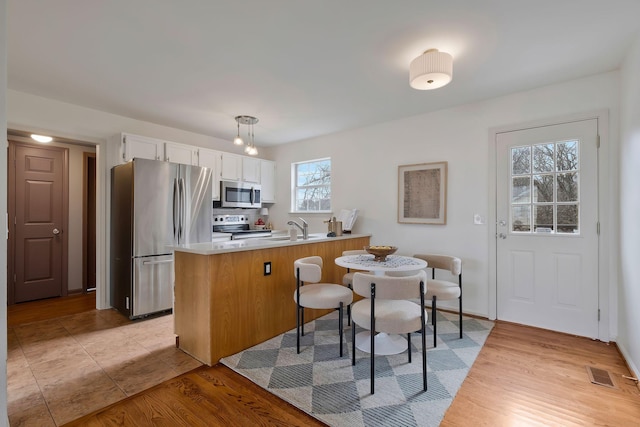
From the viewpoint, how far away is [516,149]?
10.3ft

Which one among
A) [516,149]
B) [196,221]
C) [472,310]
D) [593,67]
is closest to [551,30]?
[593,67]

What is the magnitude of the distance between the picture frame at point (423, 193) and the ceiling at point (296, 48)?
78 centimetres

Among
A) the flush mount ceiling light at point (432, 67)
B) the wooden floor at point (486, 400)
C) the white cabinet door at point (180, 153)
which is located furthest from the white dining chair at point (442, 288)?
the white cabinet door at point (180, 153)

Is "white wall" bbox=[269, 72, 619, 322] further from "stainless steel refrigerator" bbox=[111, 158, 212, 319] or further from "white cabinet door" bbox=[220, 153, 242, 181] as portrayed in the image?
"stainless steel refrigerator" bbox=[111, 158, 212, 319]

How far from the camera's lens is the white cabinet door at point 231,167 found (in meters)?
4.68

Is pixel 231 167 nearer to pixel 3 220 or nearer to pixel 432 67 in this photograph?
pixel 432 67

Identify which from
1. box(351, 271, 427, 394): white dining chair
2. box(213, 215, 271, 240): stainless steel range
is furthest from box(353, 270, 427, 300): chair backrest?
box(213, 215, 271, 240): stainless steel range

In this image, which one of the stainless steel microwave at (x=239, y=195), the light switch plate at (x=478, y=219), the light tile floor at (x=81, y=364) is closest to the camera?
the light tile floor at (x=81, y=364)

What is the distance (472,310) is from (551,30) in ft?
9.01

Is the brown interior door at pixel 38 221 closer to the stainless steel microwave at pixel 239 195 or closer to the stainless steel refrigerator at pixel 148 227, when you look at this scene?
the stainless steel refrigerator at pixel 148 227

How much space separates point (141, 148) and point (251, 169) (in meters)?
1.70

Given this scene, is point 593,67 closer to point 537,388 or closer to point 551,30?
point 551,30

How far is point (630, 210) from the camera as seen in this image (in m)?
2.26

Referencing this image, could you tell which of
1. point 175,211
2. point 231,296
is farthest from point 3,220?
point 175,211
